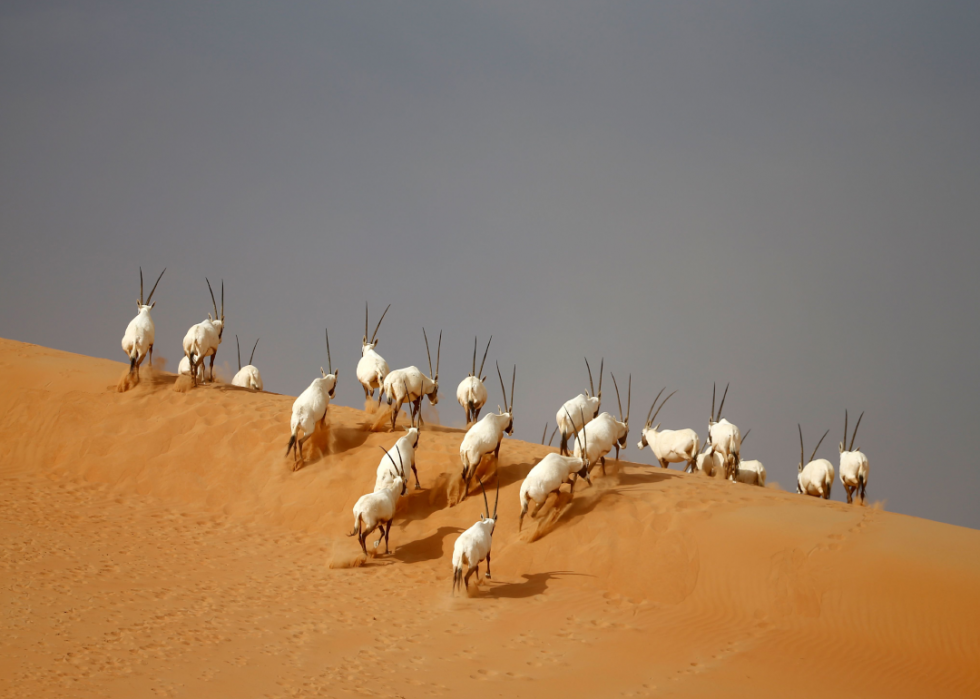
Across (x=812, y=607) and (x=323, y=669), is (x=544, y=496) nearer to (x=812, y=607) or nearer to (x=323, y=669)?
(x=812, y=607)

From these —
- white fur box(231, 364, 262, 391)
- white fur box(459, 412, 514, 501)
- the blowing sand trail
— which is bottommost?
the blowing sand trail

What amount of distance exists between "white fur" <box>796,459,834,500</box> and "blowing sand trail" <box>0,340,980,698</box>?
369 centimetres

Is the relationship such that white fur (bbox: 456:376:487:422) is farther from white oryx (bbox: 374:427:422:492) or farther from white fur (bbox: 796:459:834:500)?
white fur (bbox: 796:459:834:500)

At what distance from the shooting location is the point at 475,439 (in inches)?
375

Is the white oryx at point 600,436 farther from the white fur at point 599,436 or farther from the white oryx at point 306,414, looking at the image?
the white oryx at point 306,414

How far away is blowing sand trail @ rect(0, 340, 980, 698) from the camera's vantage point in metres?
5.70

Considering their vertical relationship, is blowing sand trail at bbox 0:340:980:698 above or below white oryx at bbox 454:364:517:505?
below

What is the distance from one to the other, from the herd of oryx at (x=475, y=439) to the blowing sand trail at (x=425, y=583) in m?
0.48

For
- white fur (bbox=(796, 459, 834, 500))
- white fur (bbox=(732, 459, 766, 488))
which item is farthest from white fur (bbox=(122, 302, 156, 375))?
white fur (bbox=(796, 459, 834, 500))

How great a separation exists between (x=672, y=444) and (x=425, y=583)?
8520mm

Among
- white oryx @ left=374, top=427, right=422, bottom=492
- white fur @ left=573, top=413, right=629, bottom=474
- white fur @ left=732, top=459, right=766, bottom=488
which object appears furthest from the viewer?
white fur @ left=732, top=459, right=766, bottom=488

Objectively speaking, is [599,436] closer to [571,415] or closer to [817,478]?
[571,415]

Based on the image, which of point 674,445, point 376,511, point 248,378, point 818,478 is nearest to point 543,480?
point 376,511

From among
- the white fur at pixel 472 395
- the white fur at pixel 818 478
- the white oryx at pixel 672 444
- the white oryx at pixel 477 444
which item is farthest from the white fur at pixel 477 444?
the white fur at pixel 818 478
